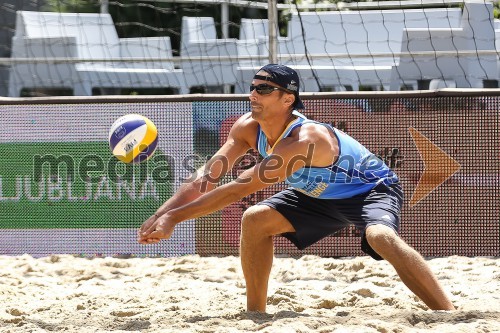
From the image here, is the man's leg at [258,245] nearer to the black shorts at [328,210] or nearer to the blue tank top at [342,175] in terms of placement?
the black shorts at [328,210]

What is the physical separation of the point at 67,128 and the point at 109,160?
1.44 ft

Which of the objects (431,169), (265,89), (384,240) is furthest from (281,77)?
(431,169)

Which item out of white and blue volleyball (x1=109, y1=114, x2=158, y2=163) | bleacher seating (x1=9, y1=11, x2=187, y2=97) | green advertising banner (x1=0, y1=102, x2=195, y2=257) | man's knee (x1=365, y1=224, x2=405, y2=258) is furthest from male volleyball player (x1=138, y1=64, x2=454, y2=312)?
bleacher seating (x1=9, y1=11, x2=187, y2=97)

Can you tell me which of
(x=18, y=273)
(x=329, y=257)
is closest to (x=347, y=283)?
(x=329, y=257)

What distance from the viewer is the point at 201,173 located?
167 inches

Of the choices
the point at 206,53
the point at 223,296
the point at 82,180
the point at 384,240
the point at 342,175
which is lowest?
the point at 223,296

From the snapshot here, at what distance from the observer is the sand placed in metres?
3.62

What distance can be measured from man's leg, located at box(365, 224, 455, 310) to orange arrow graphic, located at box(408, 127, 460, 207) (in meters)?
2.37

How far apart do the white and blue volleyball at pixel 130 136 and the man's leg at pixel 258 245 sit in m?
1.67

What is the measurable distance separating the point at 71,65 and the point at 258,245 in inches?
159

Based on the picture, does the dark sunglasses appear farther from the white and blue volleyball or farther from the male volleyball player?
the white and blue volleyball

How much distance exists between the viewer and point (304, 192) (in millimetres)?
4176

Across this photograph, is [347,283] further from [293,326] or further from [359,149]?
[293,326]

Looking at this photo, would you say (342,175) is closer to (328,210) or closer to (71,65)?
(328,210)
